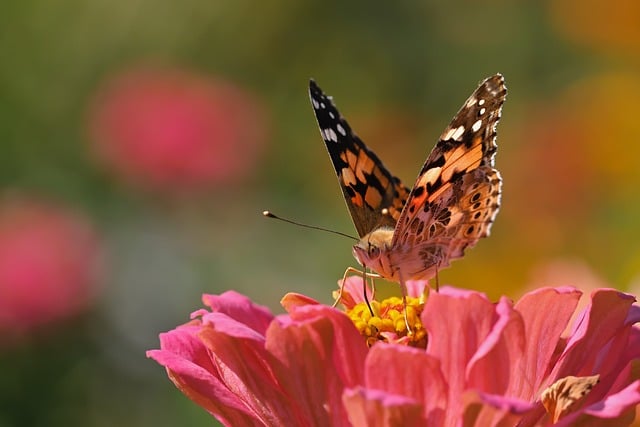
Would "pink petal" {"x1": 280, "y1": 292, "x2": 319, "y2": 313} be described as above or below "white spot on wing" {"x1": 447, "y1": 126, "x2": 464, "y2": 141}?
below

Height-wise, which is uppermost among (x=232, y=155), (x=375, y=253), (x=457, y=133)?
(x=232, y=155)

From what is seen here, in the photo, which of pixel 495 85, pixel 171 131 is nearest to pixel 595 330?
pixel 495 85

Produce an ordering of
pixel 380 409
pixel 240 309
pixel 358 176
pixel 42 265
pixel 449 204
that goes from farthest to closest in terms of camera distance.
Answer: pixel 42 265 → pixel 358 176 → pixel 449 204 → pixel 240 309 → pixel 380 409

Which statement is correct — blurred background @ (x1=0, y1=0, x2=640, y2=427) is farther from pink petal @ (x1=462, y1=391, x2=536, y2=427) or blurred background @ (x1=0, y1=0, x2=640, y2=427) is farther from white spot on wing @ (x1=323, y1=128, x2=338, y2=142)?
pink petal @ (x1=462, y1=391, x2=536, y2=427)

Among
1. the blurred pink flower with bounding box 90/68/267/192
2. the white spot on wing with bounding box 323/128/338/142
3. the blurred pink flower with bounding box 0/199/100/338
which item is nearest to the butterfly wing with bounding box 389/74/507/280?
the white spot on wing with bounding box 323/128/338/142

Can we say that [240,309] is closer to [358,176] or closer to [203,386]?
[203,386]

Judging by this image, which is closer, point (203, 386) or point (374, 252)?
point (203, 386)

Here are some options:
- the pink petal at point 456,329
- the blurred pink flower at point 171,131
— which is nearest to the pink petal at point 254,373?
the pink petal at point 456,329
